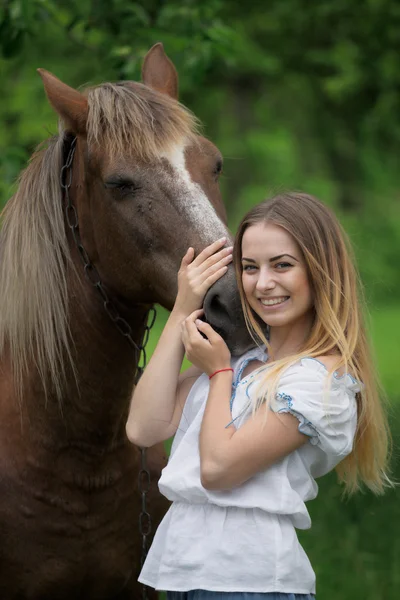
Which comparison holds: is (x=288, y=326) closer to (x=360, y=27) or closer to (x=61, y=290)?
(x=61, y=290)

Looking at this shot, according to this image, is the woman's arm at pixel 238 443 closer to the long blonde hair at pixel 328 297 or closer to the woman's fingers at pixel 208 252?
the long blonde hair at pixel 328 297

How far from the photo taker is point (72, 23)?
4.92 m

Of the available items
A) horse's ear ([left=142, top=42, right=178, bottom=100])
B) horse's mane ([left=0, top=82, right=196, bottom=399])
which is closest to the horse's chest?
horse's mane ([left=0, top=82, right=196, bottom=399])

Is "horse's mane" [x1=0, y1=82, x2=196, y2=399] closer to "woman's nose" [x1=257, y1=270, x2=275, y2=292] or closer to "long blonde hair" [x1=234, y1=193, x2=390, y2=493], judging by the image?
"long blonde hair" [x1=234, y1=193, x2=390, y2=493]

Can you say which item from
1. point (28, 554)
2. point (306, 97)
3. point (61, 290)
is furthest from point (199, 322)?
point (306, 97)

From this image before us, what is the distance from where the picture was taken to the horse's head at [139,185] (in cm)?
286

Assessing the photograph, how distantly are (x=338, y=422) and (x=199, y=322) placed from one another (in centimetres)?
48

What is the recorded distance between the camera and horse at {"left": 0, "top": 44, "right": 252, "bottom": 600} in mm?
3020

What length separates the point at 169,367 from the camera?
262cm

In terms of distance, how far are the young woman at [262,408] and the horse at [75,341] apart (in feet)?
1.34

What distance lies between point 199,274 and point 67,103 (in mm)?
870

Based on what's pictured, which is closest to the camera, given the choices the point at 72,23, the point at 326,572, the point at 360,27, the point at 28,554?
the point at 28,554

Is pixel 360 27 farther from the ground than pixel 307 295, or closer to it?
farther from the ground

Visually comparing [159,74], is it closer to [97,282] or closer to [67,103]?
[67,103]
